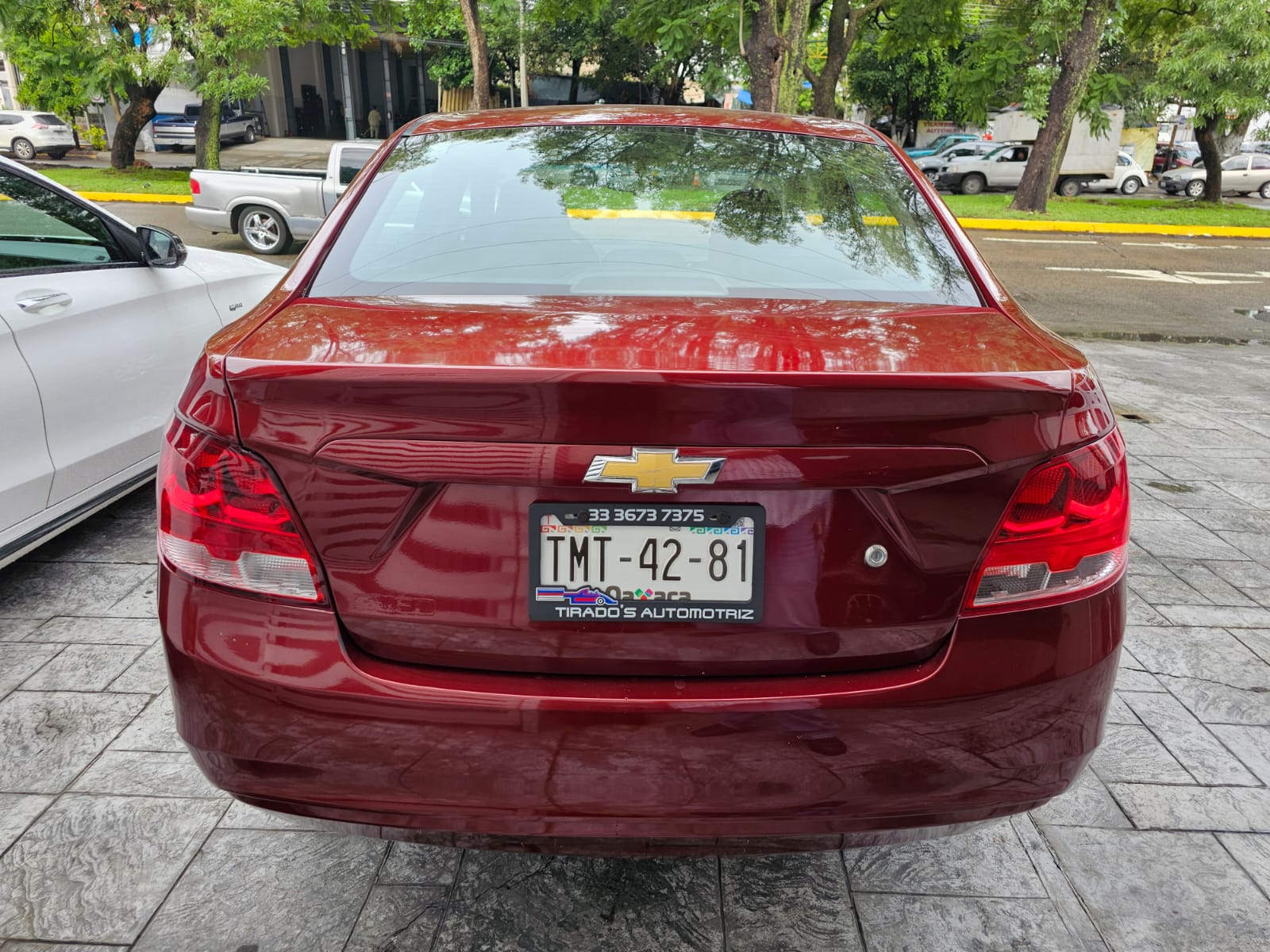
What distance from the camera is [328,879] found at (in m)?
2.17

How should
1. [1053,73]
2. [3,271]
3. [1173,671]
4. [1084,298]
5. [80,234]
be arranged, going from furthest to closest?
[1053,73]
[1084,298]
[80,234]
[3,271]
[1173,671]

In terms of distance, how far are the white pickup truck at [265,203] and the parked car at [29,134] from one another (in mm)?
22429

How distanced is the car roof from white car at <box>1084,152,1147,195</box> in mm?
31434

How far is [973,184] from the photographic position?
28641mm

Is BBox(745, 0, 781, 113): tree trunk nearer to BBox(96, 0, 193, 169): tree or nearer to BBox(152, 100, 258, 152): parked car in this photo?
BBox(96, 0, 193, 169): tree

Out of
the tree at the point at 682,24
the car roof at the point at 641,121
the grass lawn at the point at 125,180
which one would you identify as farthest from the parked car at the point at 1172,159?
the car roof at the point at 641,121

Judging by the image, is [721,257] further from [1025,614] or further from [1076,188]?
[1076,188]

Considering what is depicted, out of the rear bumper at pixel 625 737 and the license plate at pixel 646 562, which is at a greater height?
the license plate at pixel 646 562

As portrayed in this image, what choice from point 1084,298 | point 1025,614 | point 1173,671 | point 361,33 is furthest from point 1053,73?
point 1025,614

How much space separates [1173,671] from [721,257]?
81.0 inches

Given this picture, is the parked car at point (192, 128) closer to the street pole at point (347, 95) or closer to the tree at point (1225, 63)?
the street pole at point (347, 95)

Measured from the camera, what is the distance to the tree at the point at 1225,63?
69.9 feet

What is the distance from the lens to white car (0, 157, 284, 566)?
10.8 ft

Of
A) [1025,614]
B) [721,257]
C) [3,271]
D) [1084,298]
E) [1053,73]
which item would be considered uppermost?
[1053,73]
